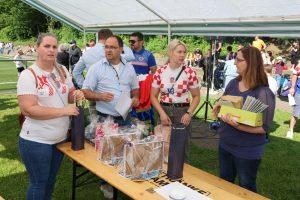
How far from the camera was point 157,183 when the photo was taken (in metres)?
2.27

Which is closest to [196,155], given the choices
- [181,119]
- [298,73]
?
[181,119]

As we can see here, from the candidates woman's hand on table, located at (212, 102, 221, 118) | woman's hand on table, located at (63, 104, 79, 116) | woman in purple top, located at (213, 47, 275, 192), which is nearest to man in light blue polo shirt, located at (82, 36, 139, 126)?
woman's hand on table, located at (63, 104, 79, 116)

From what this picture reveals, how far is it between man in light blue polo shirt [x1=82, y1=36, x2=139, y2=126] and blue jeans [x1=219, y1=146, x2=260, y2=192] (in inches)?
45.5

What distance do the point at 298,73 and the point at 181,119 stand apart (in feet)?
12.9

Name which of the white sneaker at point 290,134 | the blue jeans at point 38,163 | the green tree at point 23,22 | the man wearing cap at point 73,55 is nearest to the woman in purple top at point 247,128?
the blue jeans at point 38,163

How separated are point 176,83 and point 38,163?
1.71 metres

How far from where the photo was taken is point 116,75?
3.40 meters

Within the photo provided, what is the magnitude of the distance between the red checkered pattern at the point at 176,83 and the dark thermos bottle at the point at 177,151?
144cm

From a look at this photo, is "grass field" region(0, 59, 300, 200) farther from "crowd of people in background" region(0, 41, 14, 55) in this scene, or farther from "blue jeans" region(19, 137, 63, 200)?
"crowd of people in background" region(0, 41, 14, 55)

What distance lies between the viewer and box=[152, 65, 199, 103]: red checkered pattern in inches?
144

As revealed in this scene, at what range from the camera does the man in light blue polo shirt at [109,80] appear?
332cm

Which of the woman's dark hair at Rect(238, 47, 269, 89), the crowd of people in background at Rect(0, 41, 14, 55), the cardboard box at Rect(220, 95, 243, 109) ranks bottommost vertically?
the cardboard box at Rect(220, 95, 243, 109)

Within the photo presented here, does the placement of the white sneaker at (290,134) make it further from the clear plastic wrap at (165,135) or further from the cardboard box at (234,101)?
the clear plastic wrap at (165,135)

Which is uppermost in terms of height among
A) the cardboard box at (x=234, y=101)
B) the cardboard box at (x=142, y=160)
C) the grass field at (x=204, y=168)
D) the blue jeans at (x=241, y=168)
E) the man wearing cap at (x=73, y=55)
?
the man wearing cap at (x=73, y=55)
